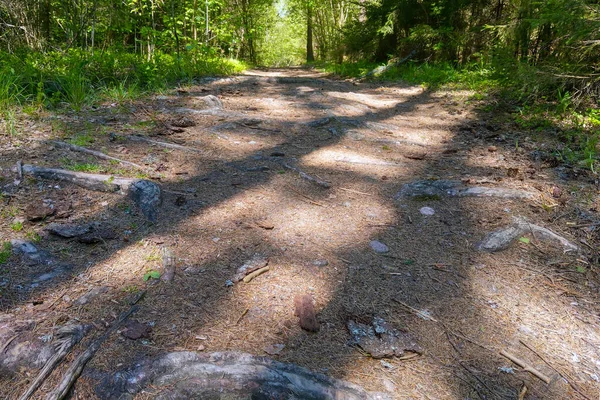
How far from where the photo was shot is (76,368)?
1.49 m

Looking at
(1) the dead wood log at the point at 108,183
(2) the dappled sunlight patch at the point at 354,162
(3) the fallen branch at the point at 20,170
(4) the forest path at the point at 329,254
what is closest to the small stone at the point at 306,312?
(4) the forest path at the point at 329,254

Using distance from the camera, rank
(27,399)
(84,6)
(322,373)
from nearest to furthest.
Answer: (27,399)
(322,373)
(84,6)

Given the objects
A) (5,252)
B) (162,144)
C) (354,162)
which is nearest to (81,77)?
(162,144)

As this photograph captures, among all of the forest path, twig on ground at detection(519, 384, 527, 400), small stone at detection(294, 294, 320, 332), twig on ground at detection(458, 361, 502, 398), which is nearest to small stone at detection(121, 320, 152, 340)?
the forest path

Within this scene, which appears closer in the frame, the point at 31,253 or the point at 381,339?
the point at 381,339

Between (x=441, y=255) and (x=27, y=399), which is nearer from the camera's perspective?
(x=27, y=399)

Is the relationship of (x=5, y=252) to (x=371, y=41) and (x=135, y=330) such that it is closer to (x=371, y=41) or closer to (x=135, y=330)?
(x=135, y=330)

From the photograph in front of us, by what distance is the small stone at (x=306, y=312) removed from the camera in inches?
72.4

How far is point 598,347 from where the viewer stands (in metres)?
1.83

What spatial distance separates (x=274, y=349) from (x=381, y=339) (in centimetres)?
55

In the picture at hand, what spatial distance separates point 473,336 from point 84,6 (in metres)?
8.49

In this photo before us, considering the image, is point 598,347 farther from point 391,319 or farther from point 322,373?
point 322,373

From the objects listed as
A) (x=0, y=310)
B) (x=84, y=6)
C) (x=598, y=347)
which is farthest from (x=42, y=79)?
(x=598, y=347)

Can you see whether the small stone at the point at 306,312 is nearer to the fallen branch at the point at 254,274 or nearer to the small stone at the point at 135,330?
the fallen branch at the point at 254,274
